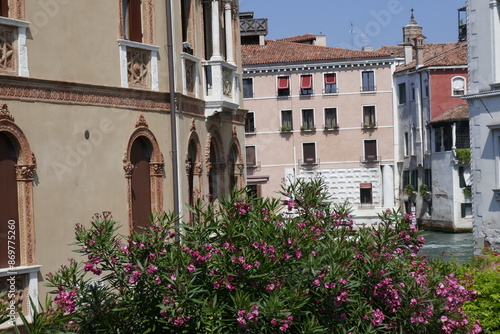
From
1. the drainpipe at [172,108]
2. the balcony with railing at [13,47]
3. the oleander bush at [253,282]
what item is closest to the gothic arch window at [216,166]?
the drainpipe at [172,108]

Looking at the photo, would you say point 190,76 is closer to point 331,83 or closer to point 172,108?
point 172,108

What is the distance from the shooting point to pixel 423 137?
59.3m

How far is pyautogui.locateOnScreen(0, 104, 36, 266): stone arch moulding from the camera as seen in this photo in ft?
41.7

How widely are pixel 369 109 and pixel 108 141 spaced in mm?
50868

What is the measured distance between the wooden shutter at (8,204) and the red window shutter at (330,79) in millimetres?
52478

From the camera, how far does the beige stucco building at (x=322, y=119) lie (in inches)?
2516

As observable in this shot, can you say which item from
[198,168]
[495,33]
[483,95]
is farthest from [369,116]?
[198,168]

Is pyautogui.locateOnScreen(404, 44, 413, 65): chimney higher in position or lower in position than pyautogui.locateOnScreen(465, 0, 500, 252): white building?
higher

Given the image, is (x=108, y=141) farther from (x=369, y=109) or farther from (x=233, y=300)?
(x=369, y=109)

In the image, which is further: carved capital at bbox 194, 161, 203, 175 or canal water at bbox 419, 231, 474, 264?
canal water at bbox 419, 231, 474, 264

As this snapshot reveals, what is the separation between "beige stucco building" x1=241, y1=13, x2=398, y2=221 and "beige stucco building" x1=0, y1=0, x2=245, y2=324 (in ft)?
149

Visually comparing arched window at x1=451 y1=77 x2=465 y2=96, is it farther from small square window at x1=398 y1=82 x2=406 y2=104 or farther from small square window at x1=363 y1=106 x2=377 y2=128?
small square window at x1=363 y1=106 x2=377 y2=128

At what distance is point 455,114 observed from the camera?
56.1 metres

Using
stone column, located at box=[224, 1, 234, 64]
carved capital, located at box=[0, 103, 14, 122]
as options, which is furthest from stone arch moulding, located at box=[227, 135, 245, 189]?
carved capital, located at box=[0, 103, 14, 122]
